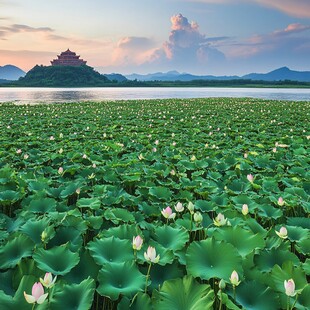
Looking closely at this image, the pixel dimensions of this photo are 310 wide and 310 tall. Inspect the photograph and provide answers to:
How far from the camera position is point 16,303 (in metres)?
1.28

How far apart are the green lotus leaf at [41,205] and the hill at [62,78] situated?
83070mm

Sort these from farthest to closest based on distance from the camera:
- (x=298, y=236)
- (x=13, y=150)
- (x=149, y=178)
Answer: (x=13, y=150) → (x=149, y=178) → (x=298, y=236)

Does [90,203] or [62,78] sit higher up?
[62,78]

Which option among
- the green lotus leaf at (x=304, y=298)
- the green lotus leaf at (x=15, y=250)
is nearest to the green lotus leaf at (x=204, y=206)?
the green lotus leaf at (x=304, y=298)

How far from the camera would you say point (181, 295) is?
1.35m

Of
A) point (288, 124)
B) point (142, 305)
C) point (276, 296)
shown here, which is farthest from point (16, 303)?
point (288, 124)

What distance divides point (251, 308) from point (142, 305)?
48 cm

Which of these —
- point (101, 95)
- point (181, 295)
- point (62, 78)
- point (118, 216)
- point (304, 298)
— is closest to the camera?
point (181, 295)

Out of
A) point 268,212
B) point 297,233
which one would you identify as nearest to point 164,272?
point 297,233

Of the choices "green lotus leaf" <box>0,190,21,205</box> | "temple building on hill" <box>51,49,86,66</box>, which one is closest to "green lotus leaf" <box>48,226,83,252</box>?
"green lotus leaf" <box>0,190,21,205</box>

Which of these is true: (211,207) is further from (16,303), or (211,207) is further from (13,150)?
(13,150)

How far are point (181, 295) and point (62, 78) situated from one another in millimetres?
86654

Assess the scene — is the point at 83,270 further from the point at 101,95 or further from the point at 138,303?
the point at 101,95

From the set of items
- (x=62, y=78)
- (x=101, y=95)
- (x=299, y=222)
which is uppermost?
(x=62, y=78)
